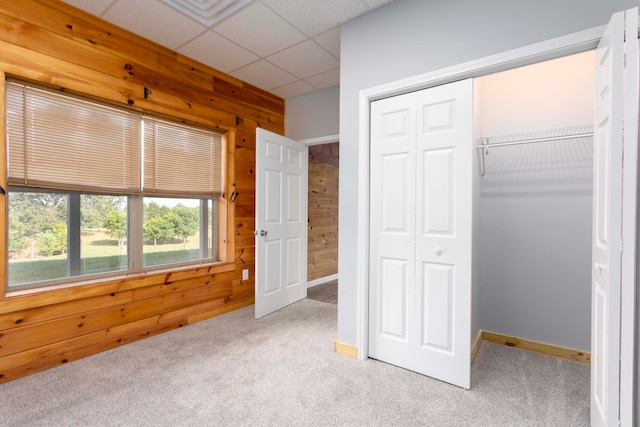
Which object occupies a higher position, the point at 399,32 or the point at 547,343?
the point at 399,32

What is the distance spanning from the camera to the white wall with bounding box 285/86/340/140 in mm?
3711

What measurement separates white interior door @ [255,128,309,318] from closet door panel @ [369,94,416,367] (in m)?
1.38

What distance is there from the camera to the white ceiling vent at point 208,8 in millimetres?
2246

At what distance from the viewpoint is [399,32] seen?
2.17 m

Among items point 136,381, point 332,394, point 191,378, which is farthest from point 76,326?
point 332,394

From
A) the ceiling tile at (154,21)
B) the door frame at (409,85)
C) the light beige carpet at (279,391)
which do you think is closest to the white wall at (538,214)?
the light beige carpet at (279,391)

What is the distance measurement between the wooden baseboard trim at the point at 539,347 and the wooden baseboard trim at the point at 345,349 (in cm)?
126

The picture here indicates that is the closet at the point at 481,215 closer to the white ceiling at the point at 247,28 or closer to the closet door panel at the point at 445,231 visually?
the closet door panel at the point at 445,231

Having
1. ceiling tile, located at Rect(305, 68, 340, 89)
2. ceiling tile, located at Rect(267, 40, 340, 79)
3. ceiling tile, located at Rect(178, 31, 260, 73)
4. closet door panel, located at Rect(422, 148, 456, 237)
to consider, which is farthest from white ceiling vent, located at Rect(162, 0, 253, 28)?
closet door panel, located at Rect(422, 148, 456, 237)

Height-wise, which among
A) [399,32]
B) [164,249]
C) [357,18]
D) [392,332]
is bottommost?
[392,332]

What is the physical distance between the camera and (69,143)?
2330 millimetres

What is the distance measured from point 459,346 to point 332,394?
877 mm

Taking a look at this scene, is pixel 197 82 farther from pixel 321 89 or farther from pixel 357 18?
pixel 357 18

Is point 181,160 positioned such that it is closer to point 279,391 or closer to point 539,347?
point 279,391
